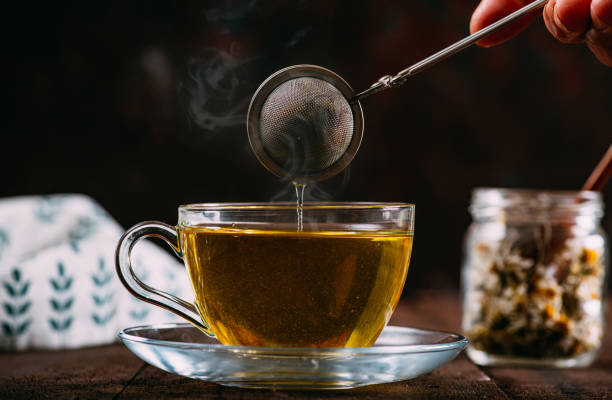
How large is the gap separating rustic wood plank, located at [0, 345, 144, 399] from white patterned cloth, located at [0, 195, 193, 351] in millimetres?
46

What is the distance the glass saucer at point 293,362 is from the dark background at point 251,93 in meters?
1.18

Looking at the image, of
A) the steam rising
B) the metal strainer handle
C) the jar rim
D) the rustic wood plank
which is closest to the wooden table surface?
the rustic wood plank

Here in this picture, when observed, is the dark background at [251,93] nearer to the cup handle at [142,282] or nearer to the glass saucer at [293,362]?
the cup handle at [142,282]

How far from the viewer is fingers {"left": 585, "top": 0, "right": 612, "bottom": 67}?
68 centimetres

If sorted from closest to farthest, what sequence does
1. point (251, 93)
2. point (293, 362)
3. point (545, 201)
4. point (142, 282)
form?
1. point (293, 362)
2. point (142, 282)
3. point (545, 201)
4. point (251, 93)

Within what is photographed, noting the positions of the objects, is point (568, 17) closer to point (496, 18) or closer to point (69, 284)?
point (496, 18)

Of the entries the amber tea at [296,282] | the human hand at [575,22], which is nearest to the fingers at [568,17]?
the human hand at [575,22]

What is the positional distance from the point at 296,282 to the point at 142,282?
0.53ft

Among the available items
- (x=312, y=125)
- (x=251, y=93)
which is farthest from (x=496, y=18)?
(x=251, y=93)

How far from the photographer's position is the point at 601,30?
719 millimetres

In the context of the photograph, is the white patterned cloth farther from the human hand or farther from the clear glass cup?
the human hand

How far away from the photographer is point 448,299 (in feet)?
5.87

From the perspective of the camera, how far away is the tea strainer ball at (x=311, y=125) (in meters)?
0.77

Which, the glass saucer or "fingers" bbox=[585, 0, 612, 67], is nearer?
the glass saucer
